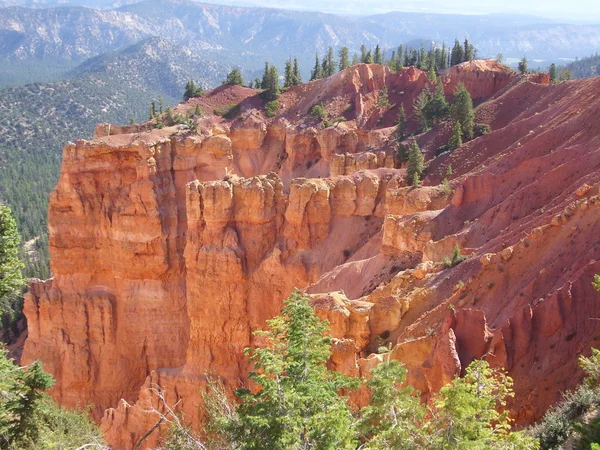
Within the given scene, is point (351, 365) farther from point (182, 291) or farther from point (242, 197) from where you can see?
point (182, 291)

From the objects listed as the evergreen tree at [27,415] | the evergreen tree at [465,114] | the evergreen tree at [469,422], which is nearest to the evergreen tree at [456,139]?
the evergreen tree at [465,114]

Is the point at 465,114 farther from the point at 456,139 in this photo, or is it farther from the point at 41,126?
the point at 41,126

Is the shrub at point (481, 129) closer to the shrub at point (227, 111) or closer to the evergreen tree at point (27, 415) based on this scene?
the shrub at point (227, 111)

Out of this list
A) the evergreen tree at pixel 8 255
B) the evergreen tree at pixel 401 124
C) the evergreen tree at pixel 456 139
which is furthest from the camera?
the evergreen tree at pixel 401 124

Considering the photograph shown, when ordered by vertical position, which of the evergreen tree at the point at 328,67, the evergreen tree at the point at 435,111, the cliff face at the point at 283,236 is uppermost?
the evergreen tree at the point at 328,67

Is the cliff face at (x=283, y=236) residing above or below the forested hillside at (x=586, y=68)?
below

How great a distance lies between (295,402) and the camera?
14.2 meters

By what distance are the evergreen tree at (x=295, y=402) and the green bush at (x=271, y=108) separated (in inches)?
1844

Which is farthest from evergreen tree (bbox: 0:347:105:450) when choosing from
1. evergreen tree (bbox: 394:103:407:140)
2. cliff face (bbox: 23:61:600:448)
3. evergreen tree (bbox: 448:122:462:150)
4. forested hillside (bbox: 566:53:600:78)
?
forested hillside (bbox: 566:53:600:78)

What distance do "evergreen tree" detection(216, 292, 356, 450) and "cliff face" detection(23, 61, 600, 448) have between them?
681cm

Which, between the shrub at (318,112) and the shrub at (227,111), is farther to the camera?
the shrub at (227,111)

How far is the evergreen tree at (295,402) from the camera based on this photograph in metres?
13.6

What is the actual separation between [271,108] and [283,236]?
22677mm

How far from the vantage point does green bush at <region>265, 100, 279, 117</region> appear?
61812 mm
